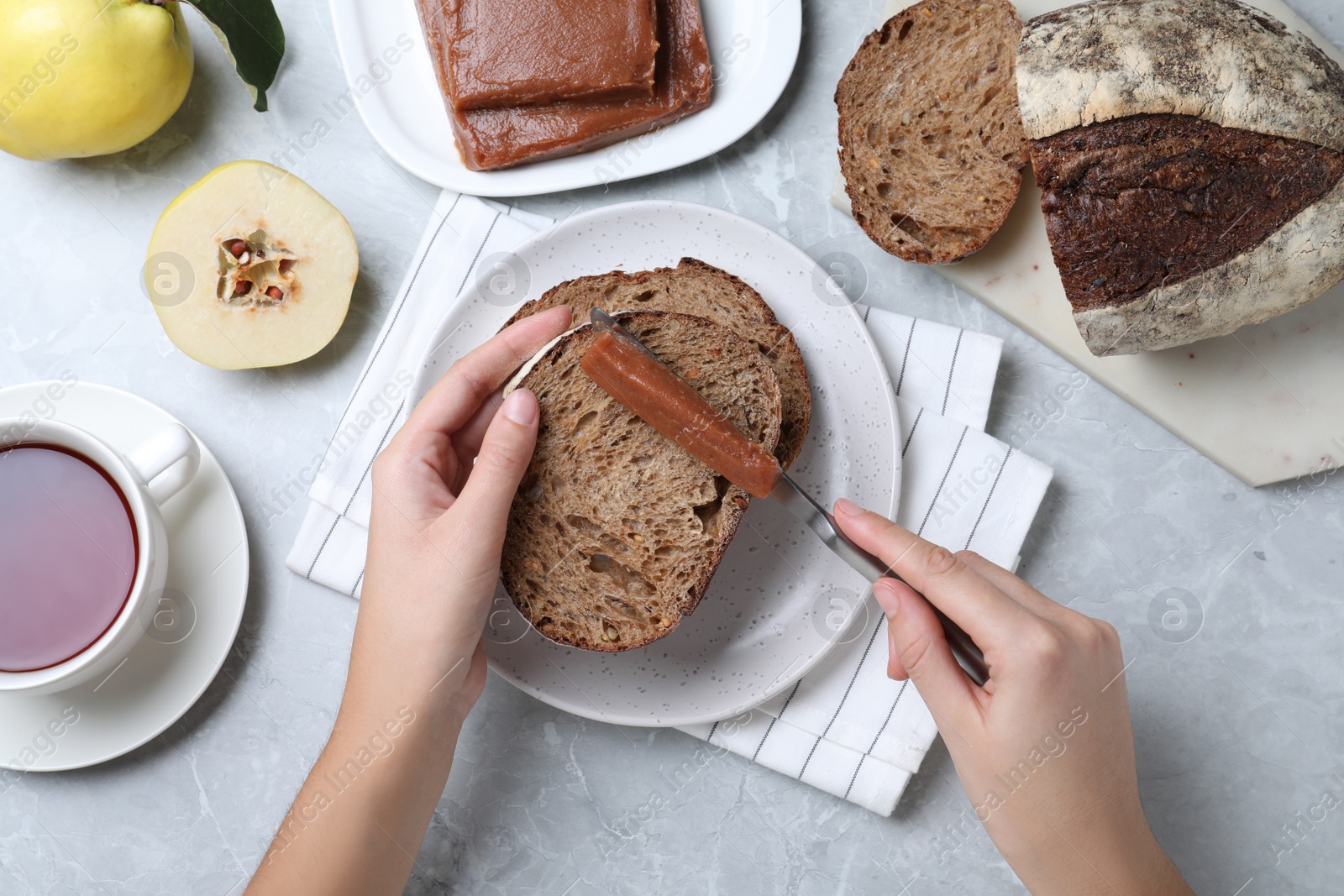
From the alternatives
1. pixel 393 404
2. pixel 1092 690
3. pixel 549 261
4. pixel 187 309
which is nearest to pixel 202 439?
pixel 187 309

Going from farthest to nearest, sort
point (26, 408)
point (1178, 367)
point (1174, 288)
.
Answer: point (1178, 367) < point (26, 408) < point (1174, 288)

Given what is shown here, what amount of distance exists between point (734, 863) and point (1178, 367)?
144cm

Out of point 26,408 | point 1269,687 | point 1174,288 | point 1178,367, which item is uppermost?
point 1174,288

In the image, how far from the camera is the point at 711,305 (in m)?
1.77

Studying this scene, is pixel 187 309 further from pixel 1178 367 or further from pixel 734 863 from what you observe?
pixel 1178 367

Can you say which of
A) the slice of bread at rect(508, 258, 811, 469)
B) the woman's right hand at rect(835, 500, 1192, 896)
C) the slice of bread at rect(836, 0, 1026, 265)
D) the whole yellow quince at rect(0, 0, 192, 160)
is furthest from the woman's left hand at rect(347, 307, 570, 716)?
the whole yellow quince at rect(0, 0, 192, 160)

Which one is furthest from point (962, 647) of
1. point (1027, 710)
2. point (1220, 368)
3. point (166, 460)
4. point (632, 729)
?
point (166, 460)

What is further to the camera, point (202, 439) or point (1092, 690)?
point (202, 439)

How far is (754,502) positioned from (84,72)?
1521 millimetres

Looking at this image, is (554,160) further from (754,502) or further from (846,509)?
(846,509)

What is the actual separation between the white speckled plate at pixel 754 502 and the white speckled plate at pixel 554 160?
20 centimetres

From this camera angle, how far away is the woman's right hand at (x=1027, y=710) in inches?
54.1

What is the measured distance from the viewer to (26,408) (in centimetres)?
178

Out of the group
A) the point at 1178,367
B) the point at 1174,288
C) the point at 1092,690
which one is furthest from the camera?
the point at 1178,367
